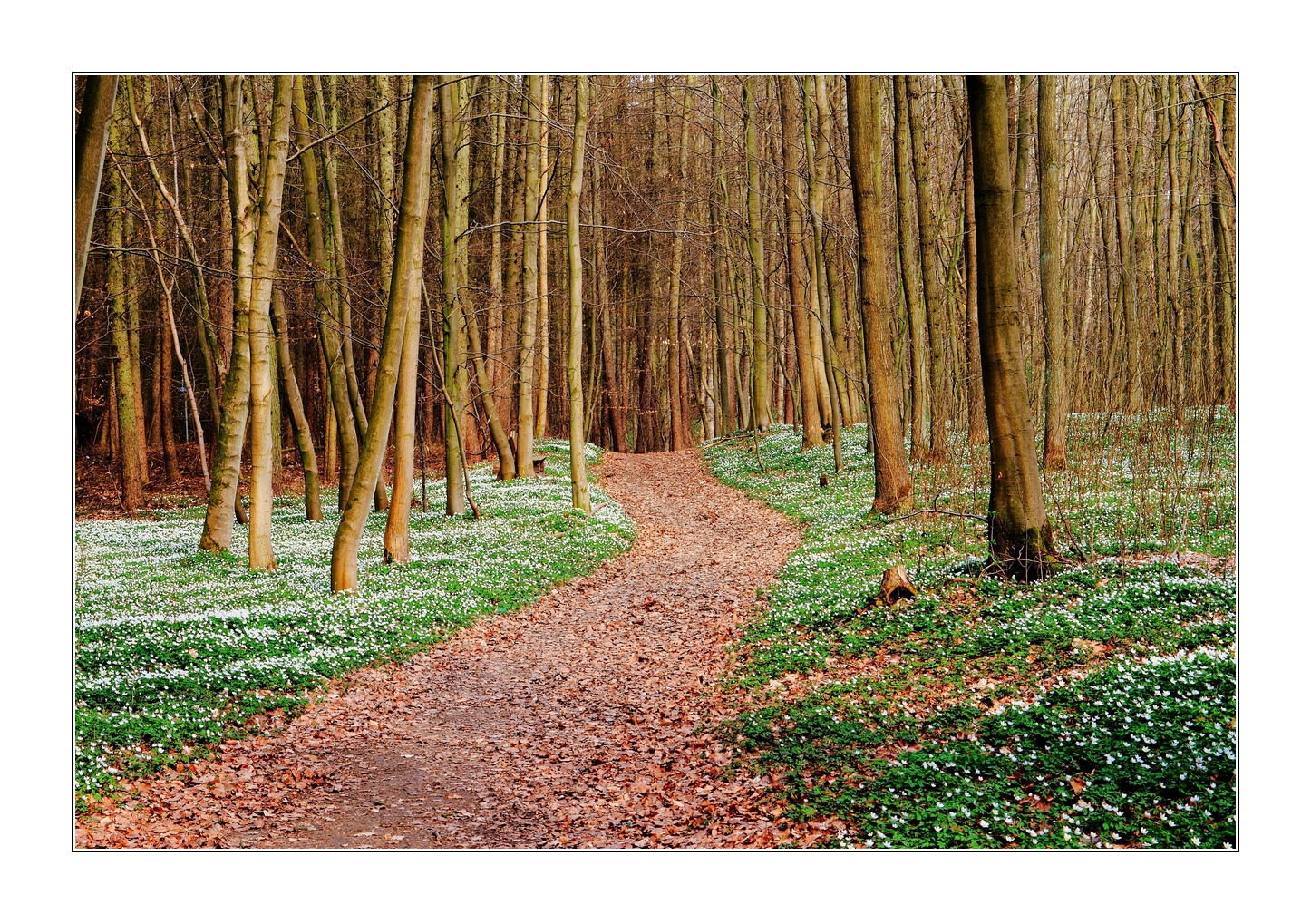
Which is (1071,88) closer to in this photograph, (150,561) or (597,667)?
(597,667)

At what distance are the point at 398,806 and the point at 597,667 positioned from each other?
327 centimetres

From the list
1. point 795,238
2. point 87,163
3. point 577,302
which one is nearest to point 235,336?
point 577,302

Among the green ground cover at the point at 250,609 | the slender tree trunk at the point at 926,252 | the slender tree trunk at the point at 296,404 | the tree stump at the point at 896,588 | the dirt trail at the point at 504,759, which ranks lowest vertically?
the dirt trail at the point at 504,759

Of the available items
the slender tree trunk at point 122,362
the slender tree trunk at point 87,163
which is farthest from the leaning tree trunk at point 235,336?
the slender tree trunk at point 122,362

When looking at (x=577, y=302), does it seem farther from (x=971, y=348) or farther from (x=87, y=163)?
(x=87, y=163)

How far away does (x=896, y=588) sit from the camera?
29.2 feet

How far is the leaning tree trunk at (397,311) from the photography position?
10.6m

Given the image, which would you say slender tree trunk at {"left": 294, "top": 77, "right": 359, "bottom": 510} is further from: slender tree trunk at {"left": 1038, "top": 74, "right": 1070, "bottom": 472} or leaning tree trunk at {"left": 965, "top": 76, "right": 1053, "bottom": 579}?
slender tree trunk at {"left": 1038, "top": 74, "right": 1070, "bottom": 472}

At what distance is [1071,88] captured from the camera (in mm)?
15938

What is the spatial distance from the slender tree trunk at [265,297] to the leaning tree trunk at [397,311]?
1983 mm

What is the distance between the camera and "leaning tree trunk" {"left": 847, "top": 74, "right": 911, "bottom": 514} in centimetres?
1378

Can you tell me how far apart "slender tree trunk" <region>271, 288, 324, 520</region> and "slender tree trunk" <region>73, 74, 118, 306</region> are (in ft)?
34.6

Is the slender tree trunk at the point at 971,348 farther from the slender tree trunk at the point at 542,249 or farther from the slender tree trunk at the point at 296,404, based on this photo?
the slender tree trunk at the point at 296,404
